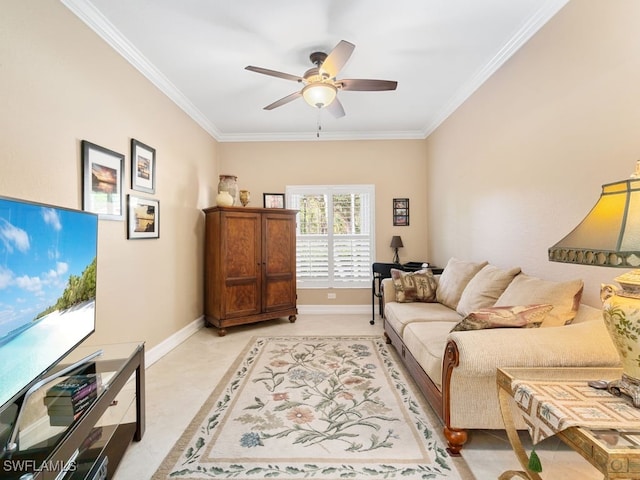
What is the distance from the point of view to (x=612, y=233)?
1.04 meters

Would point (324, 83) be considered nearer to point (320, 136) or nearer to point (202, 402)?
point (320, 136)

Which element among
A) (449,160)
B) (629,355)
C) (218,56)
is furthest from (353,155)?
(629,355)

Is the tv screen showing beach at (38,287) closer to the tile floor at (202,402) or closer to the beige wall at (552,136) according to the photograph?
the tile floor at (202,402)

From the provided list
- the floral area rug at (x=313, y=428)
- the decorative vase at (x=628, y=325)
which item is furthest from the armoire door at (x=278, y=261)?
the decorative vase at (x=628, y=325)

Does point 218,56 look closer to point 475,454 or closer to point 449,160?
point 449,160

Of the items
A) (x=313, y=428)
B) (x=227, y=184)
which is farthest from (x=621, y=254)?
(x=227, y=184)

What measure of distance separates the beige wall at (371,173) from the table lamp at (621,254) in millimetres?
3777

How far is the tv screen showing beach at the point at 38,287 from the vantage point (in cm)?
108

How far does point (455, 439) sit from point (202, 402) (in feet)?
5.73

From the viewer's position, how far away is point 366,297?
4.94m

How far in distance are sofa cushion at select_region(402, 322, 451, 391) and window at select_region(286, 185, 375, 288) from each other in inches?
92.4

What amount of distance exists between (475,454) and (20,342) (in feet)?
7.32

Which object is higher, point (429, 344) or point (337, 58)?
point (337, 58)

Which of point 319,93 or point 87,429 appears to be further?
point 319,93
